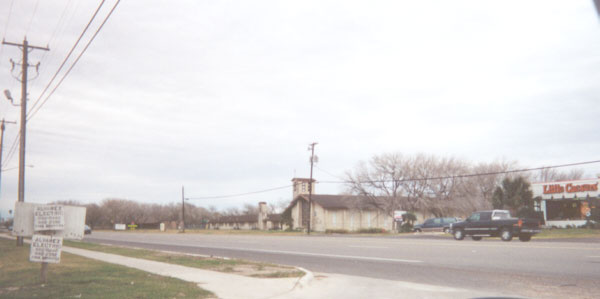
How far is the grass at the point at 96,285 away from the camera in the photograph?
8.65 metres

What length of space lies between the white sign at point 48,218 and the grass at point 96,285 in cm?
122

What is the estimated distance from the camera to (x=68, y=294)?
345 inches

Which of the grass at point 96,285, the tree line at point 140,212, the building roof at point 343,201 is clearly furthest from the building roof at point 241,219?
the grass at point 96,285

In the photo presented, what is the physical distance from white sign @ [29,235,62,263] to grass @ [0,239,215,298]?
572 mm

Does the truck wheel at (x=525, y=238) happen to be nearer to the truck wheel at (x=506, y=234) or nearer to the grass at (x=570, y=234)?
the truck wheel at (x=506, y=234)

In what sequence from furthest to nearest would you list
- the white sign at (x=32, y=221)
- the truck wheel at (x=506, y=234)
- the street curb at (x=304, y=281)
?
the truck wheel at (x=506, y=234)
the white sign at (x=32, y=221)
the street curb at (x=304, y=281)

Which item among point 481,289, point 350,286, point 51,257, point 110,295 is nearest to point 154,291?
point 110,295

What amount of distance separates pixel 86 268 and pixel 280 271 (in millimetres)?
5794

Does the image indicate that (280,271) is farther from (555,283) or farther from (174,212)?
(174,212)

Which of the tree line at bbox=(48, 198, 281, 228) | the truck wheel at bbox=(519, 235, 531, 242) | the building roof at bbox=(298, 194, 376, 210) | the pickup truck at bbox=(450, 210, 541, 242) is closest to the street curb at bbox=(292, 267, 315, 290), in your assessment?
the pickup truck at bbox=(450, 210, 541, 242)

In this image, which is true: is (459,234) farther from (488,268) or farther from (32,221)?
(32,221)

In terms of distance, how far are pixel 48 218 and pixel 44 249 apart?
64 cm

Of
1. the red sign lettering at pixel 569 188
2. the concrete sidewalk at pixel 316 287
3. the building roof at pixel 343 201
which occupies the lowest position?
the concrete sidewalk at pixel 316 287

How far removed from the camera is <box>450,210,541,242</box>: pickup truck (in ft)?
81.9
